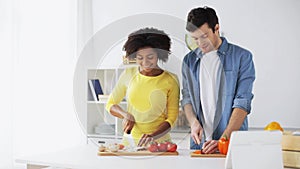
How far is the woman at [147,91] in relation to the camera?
5.11 feet

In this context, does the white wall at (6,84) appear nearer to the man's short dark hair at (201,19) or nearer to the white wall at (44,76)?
the white wall at (44,76)

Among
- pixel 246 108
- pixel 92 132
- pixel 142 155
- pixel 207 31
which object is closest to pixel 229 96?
pixel 246 108

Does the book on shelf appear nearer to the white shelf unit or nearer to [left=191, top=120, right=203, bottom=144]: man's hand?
the white shelf unit

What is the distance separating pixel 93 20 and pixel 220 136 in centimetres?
244

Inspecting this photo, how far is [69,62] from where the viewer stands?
11.5ft

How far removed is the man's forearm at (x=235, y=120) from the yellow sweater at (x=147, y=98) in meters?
0.26

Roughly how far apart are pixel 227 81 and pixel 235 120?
175 mm

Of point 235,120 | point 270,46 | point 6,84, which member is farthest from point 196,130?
point 270,46

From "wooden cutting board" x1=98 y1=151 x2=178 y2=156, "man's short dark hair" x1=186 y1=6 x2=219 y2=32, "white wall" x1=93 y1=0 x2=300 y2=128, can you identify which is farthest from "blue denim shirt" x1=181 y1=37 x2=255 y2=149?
"white wall" x1=93 y1=0 x2=300 y2=128

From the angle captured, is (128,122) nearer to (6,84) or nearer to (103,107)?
(103,107)

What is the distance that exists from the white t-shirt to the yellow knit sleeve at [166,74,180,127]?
0.15 metres

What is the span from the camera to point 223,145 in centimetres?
164

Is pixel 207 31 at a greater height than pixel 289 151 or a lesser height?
greater

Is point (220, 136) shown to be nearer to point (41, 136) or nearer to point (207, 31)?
point (207, 31)
